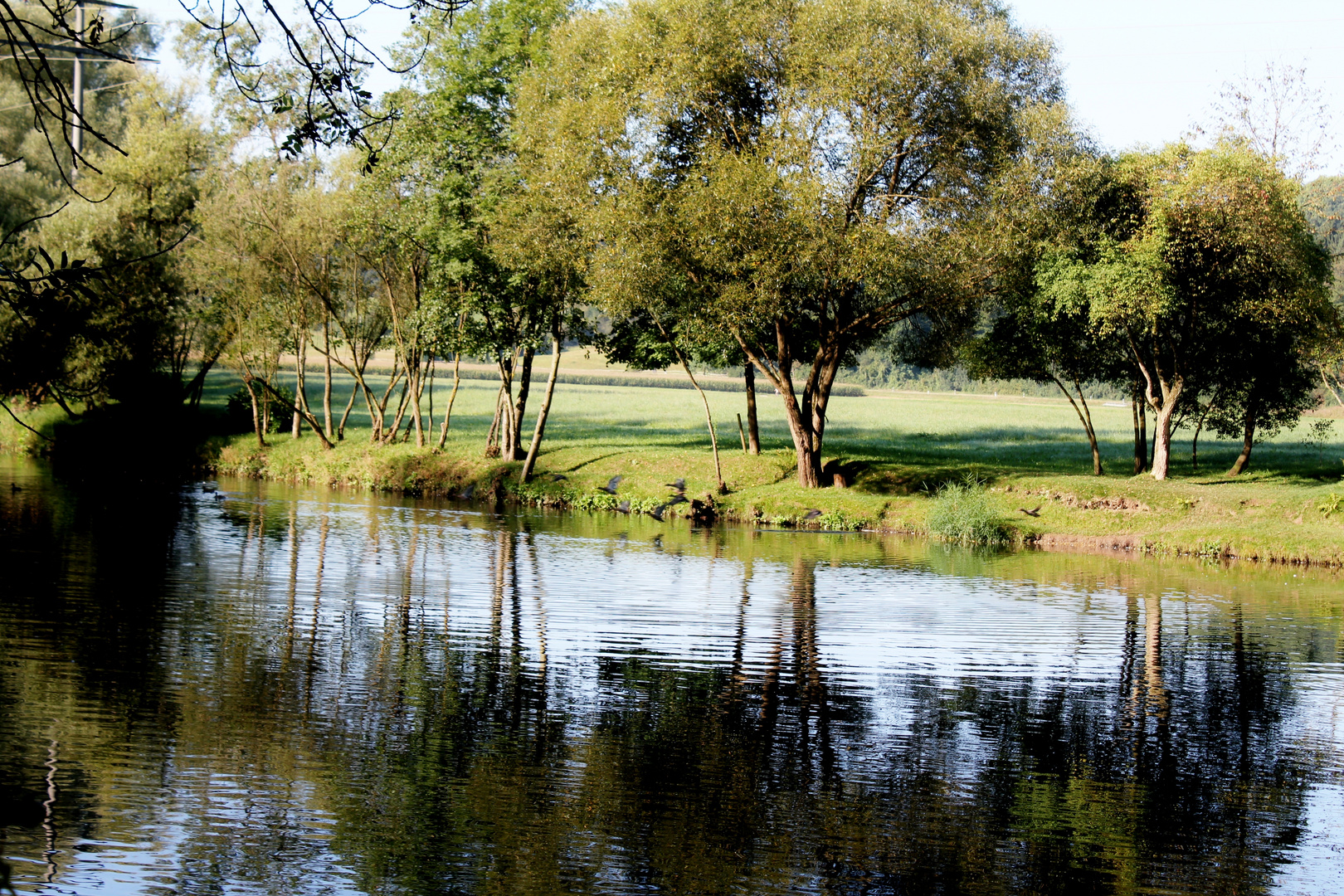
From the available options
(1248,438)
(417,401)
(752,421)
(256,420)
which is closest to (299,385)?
(256,420)

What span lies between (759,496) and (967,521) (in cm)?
706

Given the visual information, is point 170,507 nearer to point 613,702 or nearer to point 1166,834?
point 613,702

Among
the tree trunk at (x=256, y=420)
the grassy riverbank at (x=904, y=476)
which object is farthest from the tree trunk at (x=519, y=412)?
the tree trunk at (x=256, y=420)

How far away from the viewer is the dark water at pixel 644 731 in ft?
31.0

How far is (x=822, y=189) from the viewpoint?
3306 cm

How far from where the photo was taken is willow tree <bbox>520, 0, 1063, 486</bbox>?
3300cm

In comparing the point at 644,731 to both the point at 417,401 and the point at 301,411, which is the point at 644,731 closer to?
the point at 417,401

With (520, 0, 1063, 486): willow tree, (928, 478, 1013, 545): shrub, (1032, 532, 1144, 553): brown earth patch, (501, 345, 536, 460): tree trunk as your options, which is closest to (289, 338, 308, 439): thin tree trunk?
(501, 345, 536, 460): tree trunk

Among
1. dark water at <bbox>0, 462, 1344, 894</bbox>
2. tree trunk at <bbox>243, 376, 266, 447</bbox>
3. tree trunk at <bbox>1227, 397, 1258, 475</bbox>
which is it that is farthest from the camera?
tree trunk at <bbox>243, 376, 266, 447</bbox>

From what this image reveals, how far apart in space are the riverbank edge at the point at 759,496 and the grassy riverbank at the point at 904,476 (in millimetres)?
51

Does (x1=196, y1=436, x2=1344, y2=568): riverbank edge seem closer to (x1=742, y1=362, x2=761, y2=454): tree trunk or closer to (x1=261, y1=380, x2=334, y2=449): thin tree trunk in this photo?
(x1=261, y1=380, x2=334, y2=449): thin tree trunk

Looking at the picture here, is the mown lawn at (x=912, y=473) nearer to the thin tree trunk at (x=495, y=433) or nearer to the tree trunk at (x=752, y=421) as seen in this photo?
the thin tree trunk at (x=495, y=433)

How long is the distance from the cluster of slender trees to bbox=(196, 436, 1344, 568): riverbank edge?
1.69 meters

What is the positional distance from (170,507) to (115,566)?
12.1 meters
